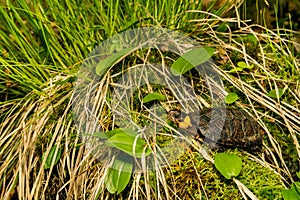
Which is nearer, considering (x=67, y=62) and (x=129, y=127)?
(x=129, y=127)

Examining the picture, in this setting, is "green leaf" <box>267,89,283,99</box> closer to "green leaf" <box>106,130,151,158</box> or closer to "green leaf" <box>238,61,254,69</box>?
"green leaf" <box>238,61,254,69</box>

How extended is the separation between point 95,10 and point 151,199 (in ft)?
1.79

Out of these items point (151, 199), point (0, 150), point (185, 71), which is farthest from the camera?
point (0, 150)

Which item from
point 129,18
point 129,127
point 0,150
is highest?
point 129,18

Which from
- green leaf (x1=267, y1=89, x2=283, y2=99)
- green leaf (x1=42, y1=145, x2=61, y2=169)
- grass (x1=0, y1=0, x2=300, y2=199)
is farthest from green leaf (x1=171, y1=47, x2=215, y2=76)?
green leaf (x1=42, y1=145, x2=61, y2=169)

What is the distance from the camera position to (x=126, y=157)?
1.07 m

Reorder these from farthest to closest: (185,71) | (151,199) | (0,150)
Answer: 1. (0,150)
2. (185,71)
3. (151,199)

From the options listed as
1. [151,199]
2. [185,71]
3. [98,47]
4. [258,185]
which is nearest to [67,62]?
[98,47]

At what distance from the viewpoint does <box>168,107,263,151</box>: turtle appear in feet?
3.62

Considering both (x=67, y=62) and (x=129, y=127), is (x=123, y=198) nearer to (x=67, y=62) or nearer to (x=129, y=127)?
(x=129, y=127)

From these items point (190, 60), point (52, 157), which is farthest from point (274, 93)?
point (52, 157)

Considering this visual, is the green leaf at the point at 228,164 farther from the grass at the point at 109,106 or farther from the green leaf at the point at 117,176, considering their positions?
the green leaf at the point at 117,176

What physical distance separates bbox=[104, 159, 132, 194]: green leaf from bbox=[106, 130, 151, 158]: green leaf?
0.14 feet

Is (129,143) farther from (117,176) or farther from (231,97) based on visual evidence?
(231,97)
